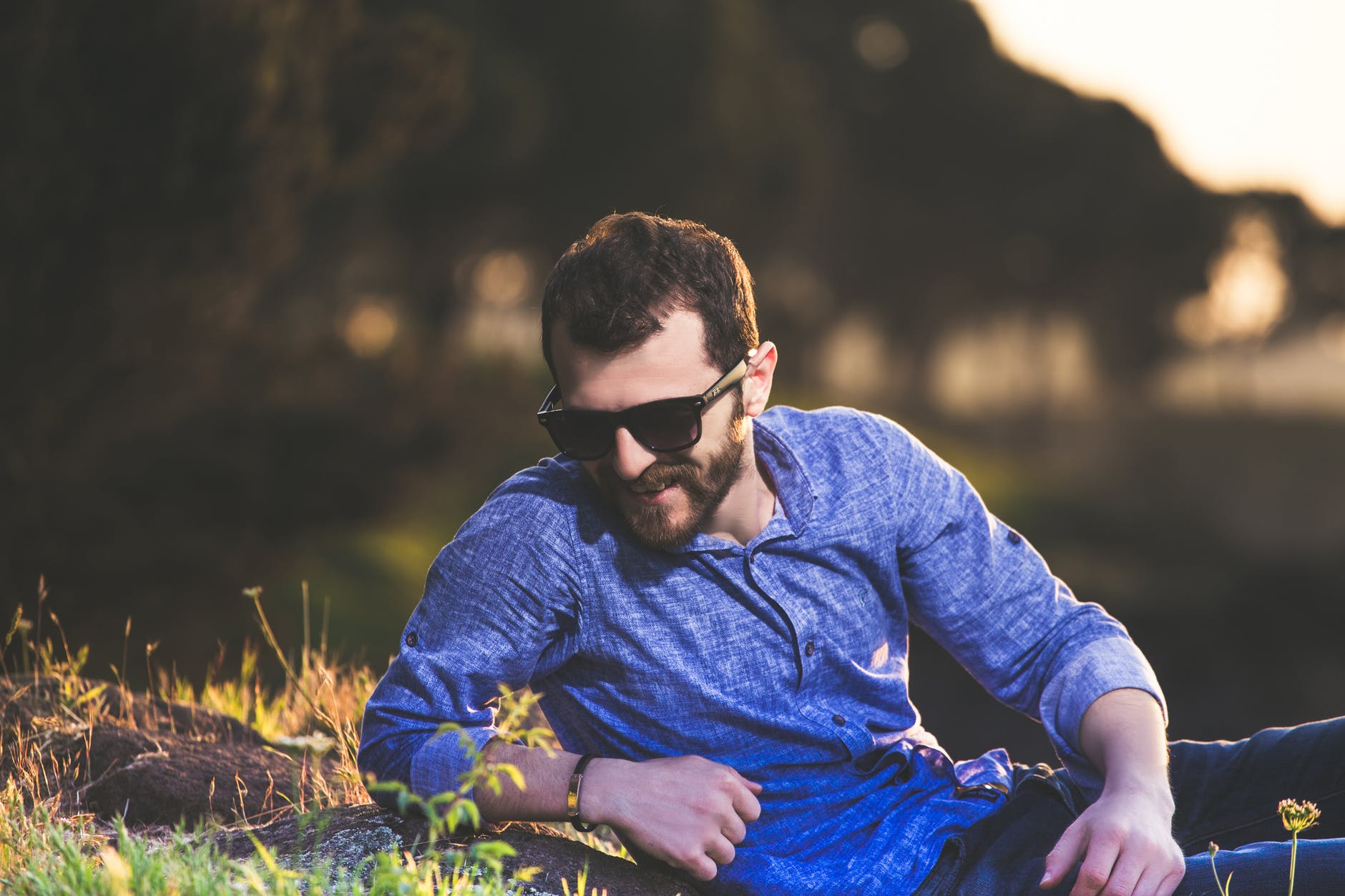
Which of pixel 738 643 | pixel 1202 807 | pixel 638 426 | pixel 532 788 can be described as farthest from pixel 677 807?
pixel 1202 807

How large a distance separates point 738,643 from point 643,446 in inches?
19.0

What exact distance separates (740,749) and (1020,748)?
36.4 ft

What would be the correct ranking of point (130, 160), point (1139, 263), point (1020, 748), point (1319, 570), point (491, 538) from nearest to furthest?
point (491, 538) < point (130, 160) < point (1020, 748) < point (1319, 570) < point (1139, 263)

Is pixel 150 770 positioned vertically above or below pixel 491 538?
below

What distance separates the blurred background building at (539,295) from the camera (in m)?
10.0

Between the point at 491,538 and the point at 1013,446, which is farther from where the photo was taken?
the point at 1013,446

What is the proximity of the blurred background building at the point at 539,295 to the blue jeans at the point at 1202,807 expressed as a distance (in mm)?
3233

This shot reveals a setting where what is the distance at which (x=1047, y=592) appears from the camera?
317cm

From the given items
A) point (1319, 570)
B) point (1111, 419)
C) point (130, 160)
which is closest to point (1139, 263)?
point (1111, 419)

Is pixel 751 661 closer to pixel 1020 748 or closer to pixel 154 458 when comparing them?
pixel 1020 748

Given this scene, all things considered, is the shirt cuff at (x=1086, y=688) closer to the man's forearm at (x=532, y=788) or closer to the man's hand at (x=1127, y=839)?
the man's hand at (x=1127, y=839)

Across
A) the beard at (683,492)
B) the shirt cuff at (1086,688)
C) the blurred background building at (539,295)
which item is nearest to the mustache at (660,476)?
the beard at (683,492)

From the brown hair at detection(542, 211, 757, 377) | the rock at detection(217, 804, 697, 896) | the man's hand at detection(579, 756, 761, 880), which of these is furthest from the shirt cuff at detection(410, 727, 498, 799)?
the brown hair at detection(542, 211, 757, 377)

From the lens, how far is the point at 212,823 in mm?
2918
